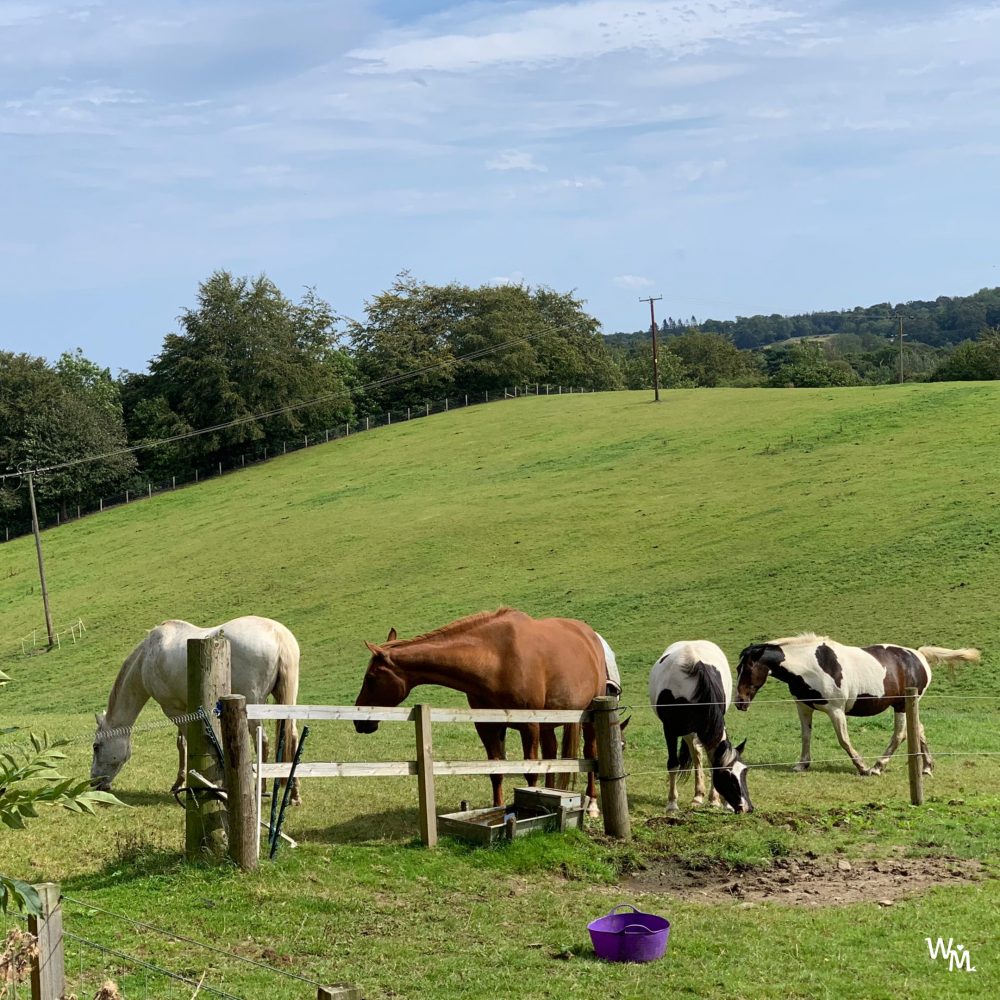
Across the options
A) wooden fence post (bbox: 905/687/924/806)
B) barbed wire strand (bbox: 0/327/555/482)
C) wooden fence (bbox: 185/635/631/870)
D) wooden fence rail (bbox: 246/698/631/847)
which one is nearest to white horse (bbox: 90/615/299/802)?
wooden fence rail (bbox: 246/698/631/847)

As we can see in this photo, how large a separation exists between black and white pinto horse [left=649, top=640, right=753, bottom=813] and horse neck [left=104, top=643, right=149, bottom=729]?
5735mm

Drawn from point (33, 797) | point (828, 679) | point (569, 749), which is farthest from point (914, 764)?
point (33, 797)

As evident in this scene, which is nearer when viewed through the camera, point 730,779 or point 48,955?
point 48,955

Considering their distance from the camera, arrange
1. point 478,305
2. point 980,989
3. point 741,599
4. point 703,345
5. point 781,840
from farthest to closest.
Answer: point 703,345, point 478,305, point 741,599, point 781,840, point 980,989

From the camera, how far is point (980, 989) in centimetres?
647

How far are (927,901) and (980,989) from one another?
188 cm

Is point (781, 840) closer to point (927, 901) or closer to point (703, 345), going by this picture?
point (927, 901)

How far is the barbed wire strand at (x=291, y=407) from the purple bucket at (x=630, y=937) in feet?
181

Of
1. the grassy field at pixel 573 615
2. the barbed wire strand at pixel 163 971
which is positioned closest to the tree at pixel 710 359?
the grassy field at pixel 573 615

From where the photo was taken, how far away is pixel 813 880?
8992 mm

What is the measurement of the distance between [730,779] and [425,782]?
362 cm

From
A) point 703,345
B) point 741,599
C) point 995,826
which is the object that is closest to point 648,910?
point 995,826

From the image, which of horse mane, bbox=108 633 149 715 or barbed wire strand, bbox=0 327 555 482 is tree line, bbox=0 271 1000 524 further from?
horse mane, bbox=108 633 149 715

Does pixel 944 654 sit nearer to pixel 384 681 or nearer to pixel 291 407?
pixel 384 681
